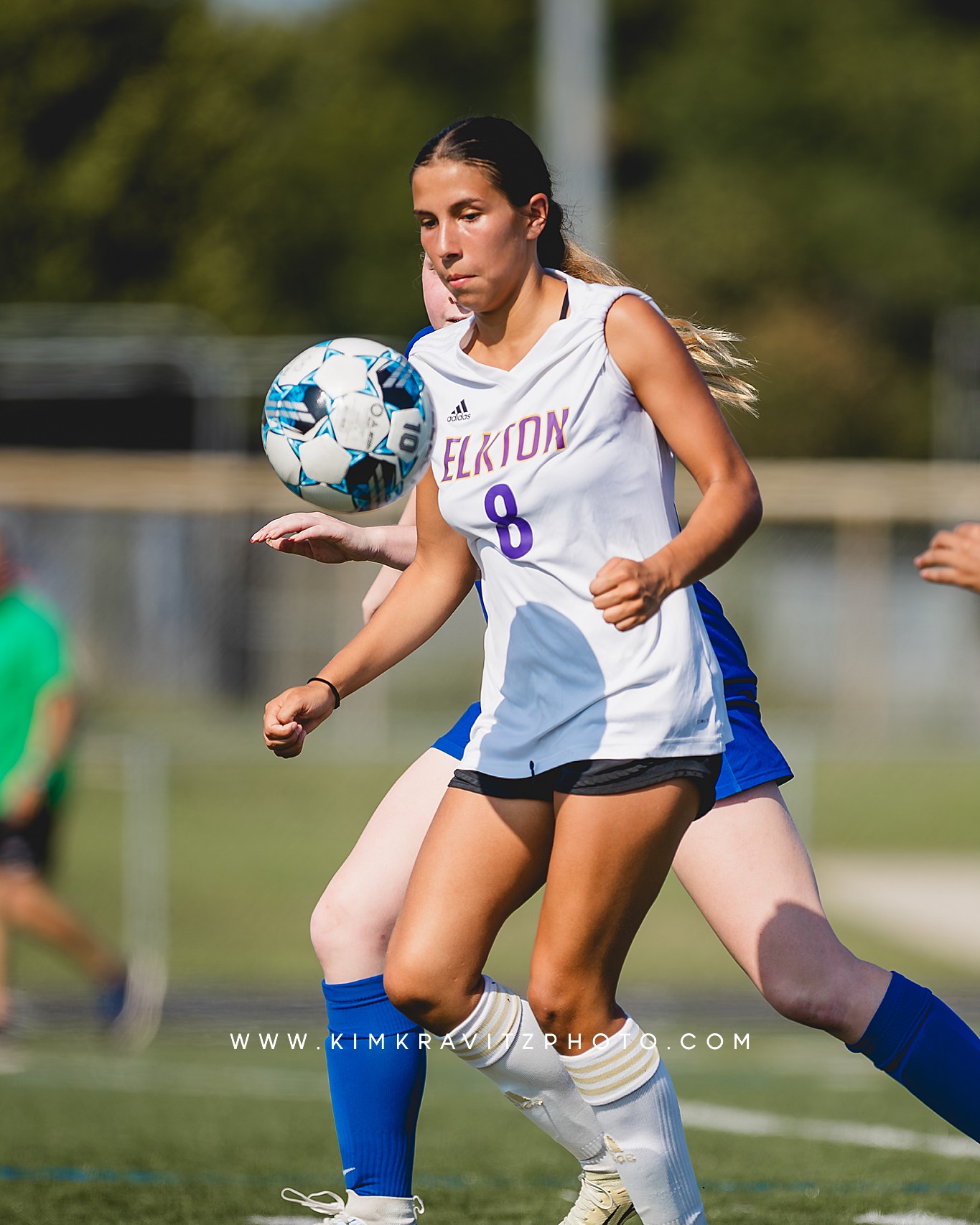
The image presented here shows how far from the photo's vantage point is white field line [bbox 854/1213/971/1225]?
425 cm

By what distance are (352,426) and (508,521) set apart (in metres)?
0.34

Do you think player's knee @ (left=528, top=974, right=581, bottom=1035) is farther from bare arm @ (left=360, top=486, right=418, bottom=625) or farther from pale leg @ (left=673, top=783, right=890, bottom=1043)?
bare arm @ (left=360, top=486, right=418, bottom=625)

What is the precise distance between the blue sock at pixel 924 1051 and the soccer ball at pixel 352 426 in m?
1.49

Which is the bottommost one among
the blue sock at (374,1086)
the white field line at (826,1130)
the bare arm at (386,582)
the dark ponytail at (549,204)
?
the white field line at (826,1130)

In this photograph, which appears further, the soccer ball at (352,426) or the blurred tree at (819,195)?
the blurred tree at (819,195)

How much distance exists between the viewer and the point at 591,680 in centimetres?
335

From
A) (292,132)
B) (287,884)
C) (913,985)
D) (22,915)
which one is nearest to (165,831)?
(287,884)

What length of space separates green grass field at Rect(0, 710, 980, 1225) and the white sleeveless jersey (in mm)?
1592

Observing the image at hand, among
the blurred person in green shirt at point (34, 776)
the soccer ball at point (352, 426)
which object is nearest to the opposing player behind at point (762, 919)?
the soccer ball at point (352, 426)

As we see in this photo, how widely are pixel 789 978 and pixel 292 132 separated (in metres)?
34.4

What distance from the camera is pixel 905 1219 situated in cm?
431

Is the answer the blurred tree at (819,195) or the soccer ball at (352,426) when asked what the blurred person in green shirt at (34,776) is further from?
the blurred tree at (819,195)

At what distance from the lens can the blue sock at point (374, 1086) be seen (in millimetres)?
3850

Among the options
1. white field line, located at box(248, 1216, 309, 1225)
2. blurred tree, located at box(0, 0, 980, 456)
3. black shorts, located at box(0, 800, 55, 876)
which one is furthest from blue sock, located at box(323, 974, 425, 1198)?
blurred tree, located at box(0, 0, 980, 456)
